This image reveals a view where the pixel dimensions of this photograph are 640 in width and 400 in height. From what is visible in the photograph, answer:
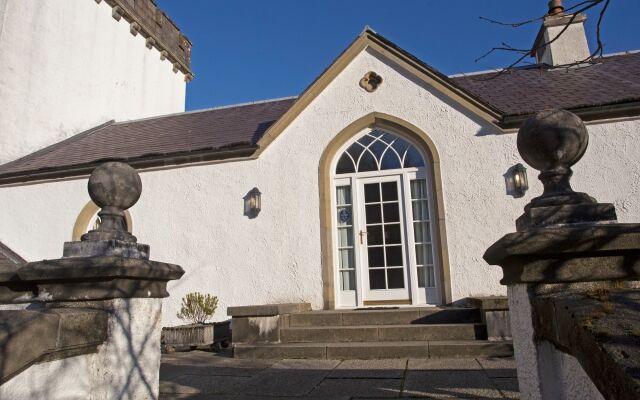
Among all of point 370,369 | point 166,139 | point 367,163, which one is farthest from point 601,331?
point 166,139

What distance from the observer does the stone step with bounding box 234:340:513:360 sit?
Answer: 5.41 meters

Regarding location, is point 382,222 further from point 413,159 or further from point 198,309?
point 198,309

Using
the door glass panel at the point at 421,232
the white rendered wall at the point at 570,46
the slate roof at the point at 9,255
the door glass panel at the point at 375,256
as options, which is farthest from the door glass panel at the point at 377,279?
the slate roof at the point at 9,255

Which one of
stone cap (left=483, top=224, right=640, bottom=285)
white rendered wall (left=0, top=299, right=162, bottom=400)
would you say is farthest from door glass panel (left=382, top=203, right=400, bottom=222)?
stone cap (left=483, top=224, right=640, bottom=285)

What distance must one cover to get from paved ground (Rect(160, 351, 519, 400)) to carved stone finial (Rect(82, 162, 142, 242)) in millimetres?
1997

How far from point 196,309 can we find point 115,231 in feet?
17.2

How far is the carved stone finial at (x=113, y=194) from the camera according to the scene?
299 cm

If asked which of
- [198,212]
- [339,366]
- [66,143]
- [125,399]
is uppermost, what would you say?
[66,143]

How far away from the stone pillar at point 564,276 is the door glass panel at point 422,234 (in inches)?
192

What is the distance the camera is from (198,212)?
338 inches

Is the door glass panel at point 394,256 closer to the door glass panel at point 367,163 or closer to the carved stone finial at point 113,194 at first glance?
the door glass panel at point 367,163

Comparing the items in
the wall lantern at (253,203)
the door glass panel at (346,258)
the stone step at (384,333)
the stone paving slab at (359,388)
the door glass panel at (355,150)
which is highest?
the door glass panel at (355,150)

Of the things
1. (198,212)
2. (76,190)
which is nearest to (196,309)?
(198,212)

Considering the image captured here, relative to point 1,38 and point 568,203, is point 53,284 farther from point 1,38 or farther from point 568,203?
point 1,38
